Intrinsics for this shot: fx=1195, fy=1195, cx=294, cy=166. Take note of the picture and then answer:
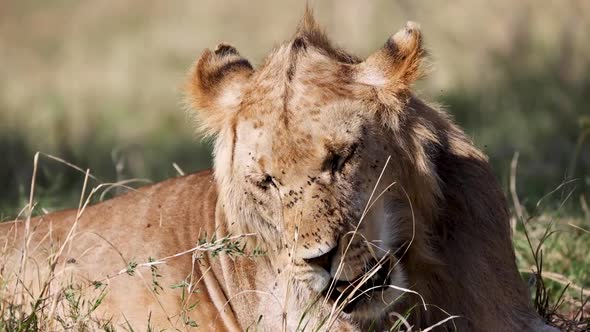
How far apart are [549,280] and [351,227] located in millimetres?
1964

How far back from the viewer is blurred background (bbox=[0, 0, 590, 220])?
34.2ft

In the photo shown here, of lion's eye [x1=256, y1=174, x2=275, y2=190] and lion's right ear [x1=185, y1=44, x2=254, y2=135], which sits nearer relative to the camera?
lion's eye [x1=256, y1=174, x2=275, y2=190]

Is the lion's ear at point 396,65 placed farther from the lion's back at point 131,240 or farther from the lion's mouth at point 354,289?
the lion's back at point 131,240

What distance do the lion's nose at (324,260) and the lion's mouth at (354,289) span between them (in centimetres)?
5

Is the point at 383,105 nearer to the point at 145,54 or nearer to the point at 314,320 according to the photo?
the point at 314,320

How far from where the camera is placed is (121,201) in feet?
16.1

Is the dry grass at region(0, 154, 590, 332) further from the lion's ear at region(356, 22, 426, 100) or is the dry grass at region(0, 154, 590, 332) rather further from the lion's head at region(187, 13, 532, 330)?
the lion's ear at region(356, 22, 426, 100)

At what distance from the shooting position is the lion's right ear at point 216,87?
4082 millimetres

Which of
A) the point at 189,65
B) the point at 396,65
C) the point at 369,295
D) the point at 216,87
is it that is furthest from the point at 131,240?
the point at 189,65

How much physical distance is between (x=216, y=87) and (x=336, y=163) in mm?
697

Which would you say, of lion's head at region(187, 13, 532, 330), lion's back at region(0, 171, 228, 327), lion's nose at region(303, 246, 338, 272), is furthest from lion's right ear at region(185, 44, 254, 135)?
lion's nose at region(303, 246, 338, 272)

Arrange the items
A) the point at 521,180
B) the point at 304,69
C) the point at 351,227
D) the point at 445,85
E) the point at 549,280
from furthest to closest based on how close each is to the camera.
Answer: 1. the point at 445,85
2. the point at 521,180
3. the point at 549,280
4. the point at 304,69
5. the point at 351,227

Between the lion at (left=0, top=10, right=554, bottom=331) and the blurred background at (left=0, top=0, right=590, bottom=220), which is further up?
the lion at (left=0, top=10, right=554, bottom=331)

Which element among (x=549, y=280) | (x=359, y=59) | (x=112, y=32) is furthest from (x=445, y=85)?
(x=359, y=59)
